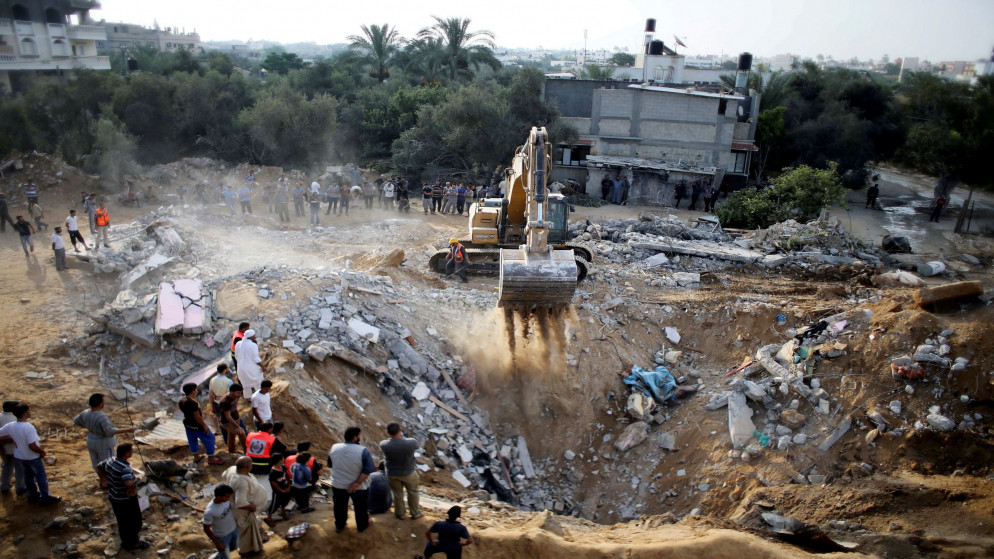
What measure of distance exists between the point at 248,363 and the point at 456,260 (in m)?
7.23

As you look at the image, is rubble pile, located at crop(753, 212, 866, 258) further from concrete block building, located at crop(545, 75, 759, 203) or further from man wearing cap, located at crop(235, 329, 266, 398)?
man wearing cap, located at crop(235, 329, 266, 398)

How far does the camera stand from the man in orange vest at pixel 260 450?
19.6ft

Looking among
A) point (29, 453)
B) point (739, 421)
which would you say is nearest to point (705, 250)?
point (739, 421)

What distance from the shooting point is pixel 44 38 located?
34469 mm

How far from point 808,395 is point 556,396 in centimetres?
375

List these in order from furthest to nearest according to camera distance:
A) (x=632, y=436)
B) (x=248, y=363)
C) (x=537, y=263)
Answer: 1. (x=632, y=436)
2. (x=537, y=263)
3. (x=248, y=363)

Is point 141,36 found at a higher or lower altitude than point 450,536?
higher

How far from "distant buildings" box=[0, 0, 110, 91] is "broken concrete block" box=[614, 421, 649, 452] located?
110ft

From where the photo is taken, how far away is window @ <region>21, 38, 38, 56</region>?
33.2 m

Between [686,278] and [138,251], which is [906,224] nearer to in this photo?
[686,278]

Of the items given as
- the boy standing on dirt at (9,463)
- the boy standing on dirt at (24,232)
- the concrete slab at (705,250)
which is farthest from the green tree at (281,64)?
the boy standing on dirt at (9,463)

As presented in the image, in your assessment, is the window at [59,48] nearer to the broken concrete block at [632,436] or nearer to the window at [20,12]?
the window at [20,12]

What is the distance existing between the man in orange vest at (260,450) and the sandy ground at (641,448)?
0.65 meters

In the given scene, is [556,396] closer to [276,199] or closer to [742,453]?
[742,453]
